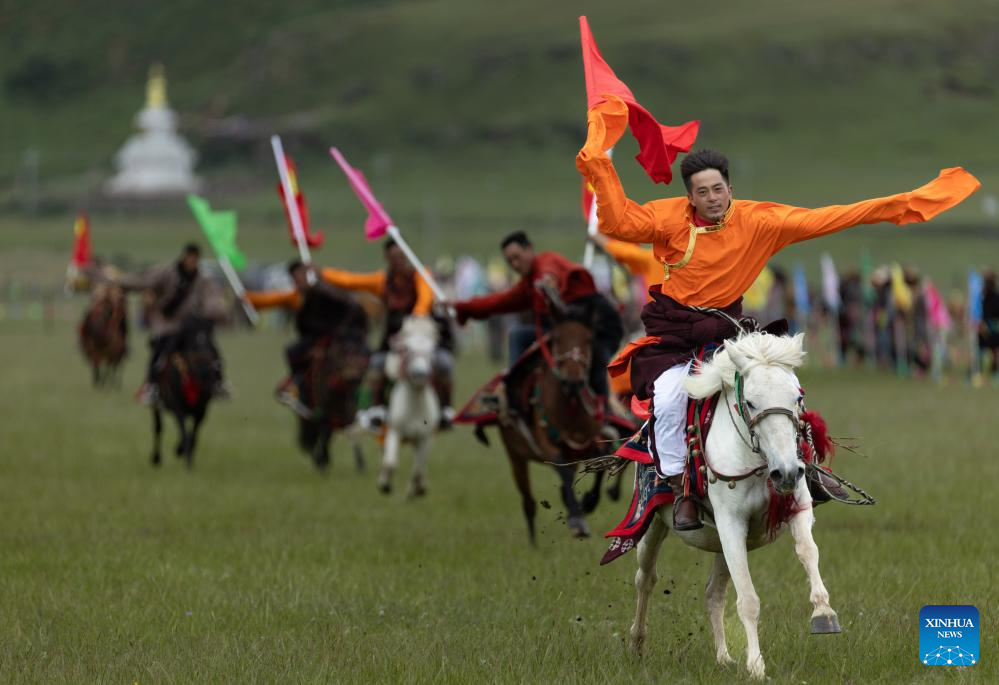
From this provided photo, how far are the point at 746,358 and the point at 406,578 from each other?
14.0ft

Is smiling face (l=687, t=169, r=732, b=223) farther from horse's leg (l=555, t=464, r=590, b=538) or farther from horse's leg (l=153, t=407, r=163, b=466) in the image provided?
horse's leg (l=153, t=407, r=163, b=466)

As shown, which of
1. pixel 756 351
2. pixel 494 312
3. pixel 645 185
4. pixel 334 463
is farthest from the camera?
pixel 645 185

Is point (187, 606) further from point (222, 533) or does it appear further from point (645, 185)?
point (645, 185)

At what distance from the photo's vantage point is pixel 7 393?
92.2ft

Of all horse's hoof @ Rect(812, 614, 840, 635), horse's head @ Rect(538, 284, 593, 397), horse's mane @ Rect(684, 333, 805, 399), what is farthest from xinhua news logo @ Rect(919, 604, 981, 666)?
horse's head @ Rect(538, 284, 593, 397)

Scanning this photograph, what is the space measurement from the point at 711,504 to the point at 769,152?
115 m

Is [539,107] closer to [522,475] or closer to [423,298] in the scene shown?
[423,298]

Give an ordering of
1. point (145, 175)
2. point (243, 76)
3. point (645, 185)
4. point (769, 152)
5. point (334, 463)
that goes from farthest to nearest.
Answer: point (243, 76), point (145, 175), point (769, 152), point (645, 185), point (334, 463)

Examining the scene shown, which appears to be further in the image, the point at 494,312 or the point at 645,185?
the point at 645,185

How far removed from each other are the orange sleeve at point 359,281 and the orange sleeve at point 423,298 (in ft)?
1.33

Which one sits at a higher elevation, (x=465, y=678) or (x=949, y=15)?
(x=949, y=15)

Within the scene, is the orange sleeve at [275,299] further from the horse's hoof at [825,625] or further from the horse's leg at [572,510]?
the horse's hoof at [825,625]

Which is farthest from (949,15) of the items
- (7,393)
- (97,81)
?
(7,393)

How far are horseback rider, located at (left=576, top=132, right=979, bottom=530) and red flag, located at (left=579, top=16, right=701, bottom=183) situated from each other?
42 cm
